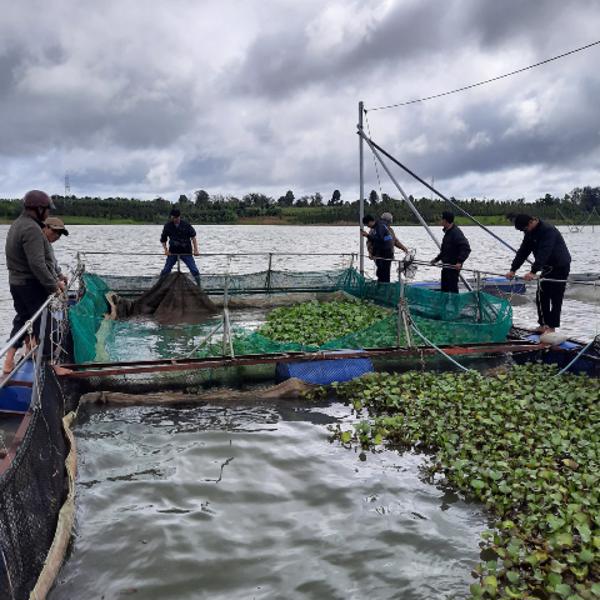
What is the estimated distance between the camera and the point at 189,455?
6.12m

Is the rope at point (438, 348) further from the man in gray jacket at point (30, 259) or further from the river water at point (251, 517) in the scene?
the man in gray jacket at point (30, 259)

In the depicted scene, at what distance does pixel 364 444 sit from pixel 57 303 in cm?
472

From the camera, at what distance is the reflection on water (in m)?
4.14

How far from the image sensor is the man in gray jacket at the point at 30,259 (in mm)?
6664

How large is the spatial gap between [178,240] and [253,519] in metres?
10.8

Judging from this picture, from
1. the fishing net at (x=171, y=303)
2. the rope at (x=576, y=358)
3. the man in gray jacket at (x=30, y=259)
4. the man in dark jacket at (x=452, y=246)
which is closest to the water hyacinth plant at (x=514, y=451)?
the rope at (x=576, y=358)

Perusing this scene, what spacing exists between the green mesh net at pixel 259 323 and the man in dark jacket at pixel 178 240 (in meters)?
1.15

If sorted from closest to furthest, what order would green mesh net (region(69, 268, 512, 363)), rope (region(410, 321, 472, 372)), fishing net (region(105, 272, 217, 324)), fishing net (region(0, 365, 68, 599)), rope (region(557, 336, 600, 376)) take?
fishing net (region(0, 365, 68, 599)) → rope (region(557, 336, 600, 376)) → rope (region(410, 321, 472, 372)) → green mesh net (region(69, 268, 512, 363)) → fishing net (region(105, 272, 217, 324))

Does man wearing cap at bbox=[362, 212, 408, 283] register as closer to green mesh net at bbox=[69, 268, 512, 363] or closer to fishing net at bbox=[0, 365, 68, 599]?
green mesh net at bbox=[69, 268, 512, 363]

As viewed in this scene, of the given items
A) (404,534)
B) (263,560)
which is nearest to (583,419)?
(404,534)

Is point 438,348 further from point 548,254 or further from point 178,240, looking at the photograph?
point 178,240

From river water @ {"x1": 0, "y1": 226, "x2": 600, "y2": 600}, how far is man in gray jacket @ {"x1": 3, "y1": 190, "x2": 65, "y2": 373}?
1.55 meters

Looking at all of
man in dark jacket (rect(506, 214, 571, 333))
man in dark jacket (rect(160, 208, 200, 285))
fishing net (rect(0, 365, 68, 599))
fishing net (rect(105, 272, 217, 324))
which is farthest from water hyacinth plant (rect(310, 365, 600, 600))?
man in dark jacket (rect(160, 208, 200, 285))

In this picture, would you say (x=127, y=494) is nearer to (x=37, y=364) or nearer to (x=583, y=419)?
(x=37, y=364)
